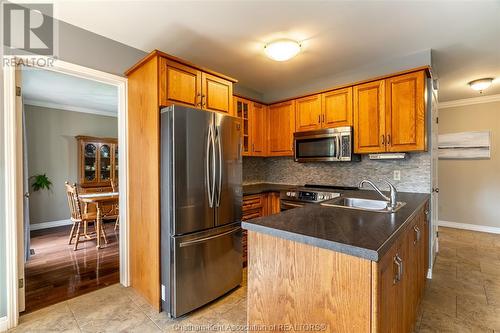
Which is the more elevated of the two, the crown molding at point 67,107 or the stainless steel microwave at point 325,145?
the crown molding at point 67,107

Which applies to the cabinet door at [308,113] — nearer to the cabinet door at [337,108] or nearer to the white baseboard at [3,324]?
the cabinet door at [337,108]

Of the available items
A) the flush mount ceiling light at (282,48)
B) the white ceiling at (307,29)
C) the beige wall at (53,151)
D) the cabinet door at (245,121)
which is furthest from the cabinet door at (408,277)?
the beige wall at (53,151)

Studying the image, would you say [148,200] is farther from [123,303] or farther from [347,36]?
[347,36]

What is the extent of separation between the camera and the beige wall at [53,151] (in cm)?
467

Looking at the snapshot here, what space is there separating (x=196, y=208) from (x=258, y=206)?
4.36ft

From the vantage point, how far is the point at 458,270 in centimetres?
295

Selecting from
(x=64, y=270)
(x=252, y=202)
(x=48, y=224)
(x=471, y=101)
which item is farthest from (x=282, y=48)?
(x=48, y=224)

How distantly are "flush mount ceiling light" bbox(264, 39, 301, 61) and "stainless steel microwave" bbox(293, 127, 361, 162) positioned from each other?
1168mm

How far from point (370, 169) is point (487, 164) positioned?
2.96m

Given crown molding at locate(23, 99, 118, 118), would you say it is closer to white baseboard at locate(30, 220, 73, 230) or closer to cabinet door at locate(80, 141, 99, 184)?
cabinet door at locate(80, 141, 99, 184)

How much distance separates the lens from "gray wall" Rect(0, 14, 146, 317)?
1.90 m

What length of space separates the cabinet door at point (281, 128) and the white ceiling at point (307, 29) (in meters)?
0.72

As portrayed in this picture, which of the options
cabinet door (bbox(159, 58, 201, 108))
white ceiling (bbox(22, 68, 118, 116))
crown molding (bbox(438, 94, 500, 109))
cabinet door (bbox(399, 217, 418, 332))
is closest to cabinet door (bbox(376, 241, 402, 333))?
cabinet door (bbox(399, 217, 418, 332))

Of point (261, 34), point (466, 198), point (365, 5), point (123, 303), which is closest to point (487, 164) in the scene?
point (466, 198)
